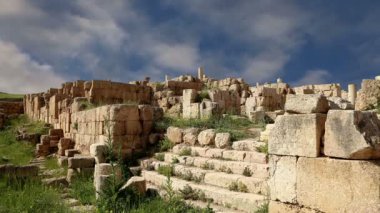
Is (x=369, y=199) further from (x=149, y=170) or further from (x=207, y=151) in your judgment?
(x=149, y=170)

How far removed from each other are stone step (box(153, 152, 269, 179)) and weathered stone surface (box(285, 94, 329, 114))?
2204mm

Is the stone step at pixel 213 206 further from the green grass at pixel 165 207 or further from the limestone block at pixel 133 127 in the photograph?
the limestone block at pixel 133 127

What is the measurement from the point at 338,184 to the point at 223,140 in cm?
495

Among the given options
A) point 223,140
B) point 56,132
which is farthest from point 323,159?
point 56,132

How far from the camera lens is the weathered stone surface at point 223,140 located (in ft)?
30.6

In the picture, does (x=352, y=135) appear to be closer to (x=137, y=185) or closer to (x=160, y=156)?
(x=137, y=185)

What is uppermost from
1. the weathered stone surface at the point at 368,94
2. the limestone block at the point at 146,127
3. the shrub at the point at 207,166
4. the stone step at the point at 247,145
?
the weathered stone surface at the point at 368,94

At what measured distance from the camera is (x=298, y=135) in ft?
16.6

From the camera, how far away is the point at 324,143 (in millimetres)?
4801

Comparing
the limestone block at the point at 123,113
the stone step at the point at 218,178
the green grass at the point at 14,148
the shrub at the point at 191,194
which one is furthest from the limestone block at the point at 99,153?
the green grass at the point at 14,148

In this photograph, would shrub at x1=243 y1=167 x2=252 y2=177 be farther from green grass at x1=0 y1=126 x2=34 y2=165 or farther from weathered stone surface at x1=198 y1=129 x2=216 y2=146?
green grass at x1=0 y1=126 x2=34 y2=165

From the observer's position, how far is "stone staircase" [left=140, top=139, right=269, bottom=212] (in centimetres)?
668

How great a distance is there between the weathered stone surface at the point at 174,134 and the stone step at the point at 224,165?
86cm

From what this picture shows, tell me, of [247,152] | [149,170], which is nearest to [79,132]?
[149,170]
